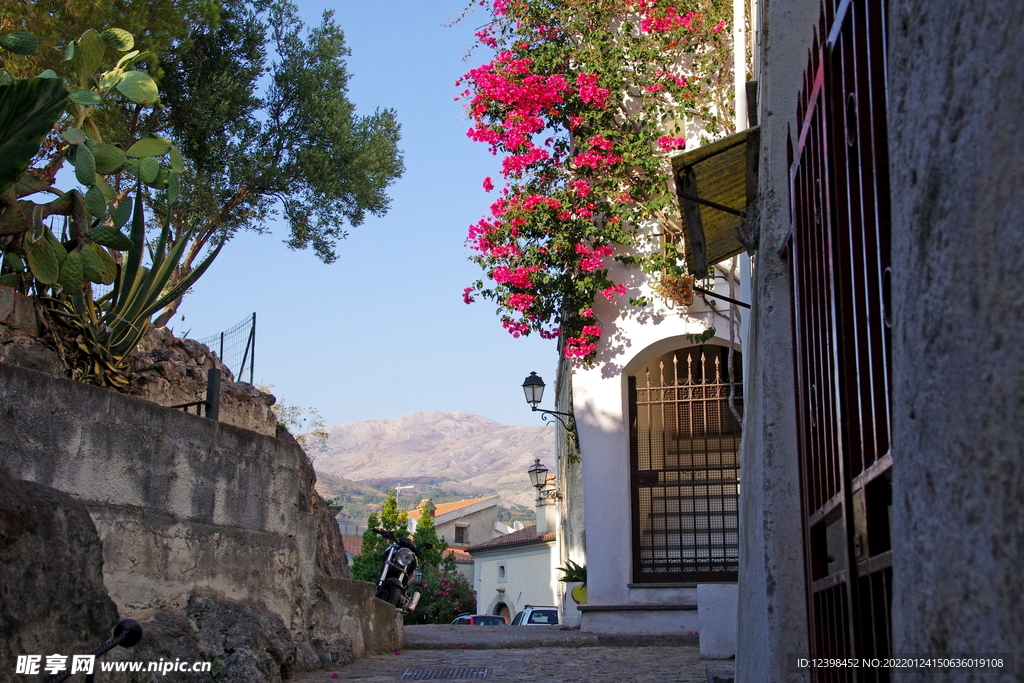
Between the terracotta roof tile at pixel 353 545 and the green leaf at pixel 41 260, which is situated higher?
the green leaf at pixel 41 260

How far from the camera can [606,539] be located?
10.9m

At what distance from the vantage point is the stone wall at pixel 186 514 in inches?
184

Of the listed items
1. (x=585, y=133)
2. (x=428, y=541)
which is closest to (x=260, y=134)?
(x=585, y=133)

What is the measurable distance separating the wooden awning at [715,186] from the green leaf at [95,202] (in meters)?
3.08

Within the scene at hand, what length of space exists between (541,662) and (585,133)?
598cm

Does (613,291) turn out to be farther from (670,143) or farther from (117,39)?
(117,39)

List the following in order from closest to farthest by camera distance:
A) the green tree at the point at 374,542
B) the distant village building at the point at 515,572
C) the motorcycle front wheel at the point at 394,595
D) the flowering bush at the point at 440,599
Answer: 1. the motorcycle front wheel at the point at 394,595
2. the green tree at the point at 374,542
3. the flowering bush at the point at 440,599
4. the distant village building at the point at 515,572

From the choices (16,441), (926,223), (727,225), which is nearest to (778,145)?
(727,225)

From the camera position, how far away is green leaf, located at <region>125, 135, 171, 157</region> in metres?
5.50

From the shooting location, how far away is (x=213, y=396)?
6.24 metres

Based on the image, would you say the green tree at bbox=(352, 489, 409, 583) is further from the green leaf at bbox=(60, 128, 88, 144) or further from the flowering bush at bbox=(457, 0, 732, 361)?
the green leaf at bbox=(60, 128, 88, 144)

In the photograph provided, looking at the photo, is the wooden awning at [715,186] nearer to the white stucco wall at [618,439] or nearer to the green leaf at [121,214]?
the green leaf at [121,214]

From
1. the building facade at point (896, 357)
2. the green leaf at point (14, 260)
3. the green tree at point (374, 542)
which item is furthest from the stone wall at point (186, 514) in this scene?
the green tree at point (374, 542)

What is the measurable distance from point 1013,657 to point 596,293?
1008cm
